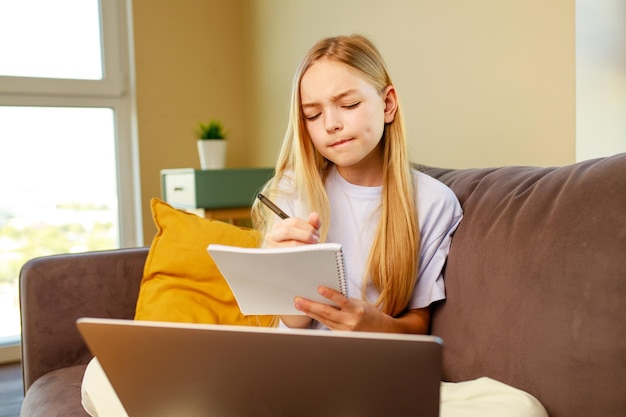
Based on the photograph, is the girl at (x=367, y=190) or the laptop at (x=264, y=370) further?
the girl at (x=367, y=190)

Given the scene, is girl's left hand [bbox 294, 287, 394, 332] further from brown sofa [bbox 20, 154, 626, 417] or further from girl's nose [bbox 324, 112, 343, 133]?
girl's nose [bbox 324, 112, 343, 133]

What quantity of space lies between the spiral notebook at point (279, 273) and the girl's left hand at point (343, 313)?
0.01 meters

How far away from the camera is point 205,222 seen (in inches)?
61.2

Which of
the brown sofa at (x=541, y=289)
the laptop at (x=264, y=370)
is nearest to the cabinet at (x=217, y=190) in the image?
the brown sofa at (x=541, y=289)

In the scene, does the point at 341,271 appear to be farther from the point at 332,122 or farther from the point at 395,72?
the point at 395,72

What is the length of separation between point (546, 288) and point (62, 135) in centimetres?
290

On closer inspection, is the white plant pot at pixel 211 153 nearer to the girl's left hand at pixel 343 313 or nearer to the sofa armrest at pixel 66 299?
the sofa armrest at pixel 66 299

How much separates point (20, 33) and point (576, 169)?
9.81 feet

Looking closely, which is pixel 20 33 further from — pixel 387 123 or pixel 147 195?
pixel 387 123

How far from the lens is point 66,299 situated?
1529mm

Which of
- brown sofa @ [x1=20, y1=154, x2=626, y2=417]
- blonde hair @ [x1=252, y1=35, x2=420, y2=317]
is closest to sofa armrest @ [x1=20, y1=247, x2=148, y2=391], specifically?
brown sofa @ [x1=20, y1=154, x2=626, y2=417]

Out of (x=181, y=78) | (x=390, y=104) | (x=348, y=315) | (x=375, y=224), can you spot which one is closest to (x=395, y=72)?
(x=390, y=104)

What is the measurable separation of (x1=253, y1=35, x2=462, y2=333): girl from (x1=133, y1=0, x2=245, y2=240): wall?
7.17 feet

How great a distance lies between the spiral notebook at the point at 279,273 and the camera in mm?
800
